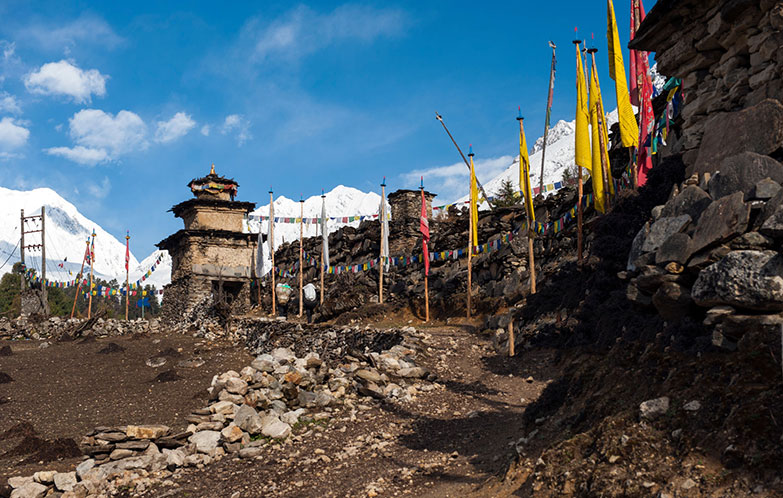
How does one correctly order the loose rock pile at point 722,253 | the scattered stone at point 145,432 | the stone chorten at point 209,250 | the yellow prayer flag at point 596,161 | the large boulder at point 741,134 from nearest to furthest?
1. the loose rock pile at point 722,253
2. the large boulder at point 741,134
3. the scattered stone at point 145,432
4. the yellow prayer flag at point 596,161
5. the stone chorten at point 209,250

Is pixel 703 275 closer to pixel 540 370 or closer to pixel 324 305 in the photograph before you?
pixel 540 370

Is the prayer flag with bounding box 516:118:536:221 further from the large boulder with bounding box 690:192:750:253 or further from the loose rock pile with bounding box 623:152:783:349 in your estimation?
the large boulder with bounding box 690:192:750:253

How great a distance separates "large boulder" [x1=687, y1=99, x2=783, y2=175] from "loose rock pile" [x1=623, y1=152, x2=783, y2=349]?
494mm

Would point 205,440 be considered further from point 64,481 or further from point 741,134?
point 741,134

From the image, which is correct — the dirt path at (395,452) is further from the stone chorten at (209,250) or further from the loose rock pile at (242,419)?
the stone chorten at (209,250)

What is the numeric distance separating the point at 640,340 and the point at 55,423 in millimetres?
14456

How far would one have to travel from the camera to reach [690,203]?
6984 millimetres

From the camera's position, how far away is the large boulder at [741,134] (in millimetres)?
7004

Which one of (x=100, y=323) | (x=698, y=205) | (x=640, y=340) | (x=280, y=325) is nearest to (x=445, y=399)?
(x=640, y=340)

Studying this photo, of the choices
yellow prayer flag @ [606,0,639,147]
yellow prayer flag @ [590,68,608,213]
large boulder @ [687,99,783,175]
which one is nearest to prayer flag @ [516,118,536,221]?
yellow prayer flag @ [590,68,608,213]

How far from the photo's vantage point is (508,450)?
Result: 789 centimetres

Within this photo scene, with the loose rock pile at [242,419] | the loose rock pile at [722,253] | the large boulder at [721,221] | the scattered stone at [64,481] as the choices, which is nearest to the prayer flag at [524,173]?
the loose rock pile at [242,419]

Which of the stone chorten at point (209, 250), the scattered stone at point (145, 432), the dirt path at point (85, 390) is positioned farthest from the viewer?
the stone chorten at point (209, 250)

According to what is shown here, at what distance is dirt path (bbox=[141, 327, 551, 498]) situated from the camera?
781 cm
